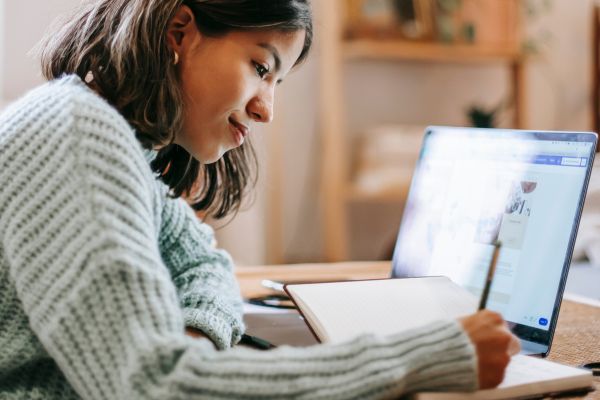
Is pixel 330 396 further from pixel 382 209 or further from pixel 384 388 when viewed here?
pixel 382 209

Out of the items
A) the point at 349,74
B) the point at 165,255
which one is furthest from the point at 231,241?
the point at 165,255

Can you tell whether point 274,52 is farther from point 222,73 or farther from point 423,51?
point 423,51

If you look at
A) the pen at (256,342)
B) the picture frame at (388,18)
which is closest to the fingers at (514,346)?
the pen at (256,342)

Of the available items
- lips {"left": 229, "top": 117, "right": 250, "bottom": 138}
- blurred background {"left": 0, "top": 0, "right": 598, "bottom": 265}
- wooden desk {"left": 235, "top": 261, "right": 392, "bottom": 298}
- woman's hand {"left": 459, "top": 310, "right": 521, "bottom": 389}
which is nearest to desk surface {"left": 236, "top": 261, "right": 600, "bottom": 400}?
wooden desk {"left": 235, "top": 261, "right": 392, "bottom": 298}

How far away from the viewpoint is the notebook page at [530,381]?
64cm

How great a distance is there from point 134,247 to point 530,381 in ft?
1.21

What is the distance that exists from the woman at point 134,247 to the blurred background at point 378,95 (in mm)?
1598

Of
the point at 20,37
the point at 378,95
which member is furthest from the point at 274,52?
the point at 378,95

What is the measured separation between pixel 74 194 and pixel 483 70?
273cm

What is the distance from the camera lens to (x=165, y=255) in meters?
1.08

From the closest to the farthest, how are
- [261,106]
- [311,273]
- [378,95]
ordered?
[261,106] < [311,273] < [378,95]

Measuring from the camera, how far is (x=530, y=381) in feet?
2.24

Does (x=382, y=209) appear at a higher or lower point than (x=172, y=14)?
lower

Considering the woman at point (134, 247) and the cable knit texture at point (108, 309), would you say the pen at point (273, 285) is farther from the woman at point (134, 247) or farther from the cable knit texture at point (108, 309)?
the cable knit texture at point (108, 309)
